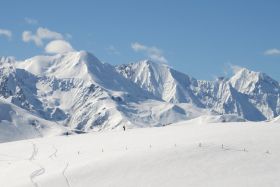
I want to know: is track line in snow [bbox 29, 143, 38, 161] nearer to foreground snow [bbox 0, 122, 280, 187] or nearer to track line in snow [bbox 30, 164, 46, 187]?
foreground snow [bbox 0, 122, 280, 187]

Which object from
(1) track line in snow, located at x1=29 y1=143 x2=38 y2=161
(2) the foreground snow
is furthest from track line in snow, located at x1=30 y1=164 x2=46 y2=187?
(1) track line in snow, located at x1=29 y1=143 x2=38 y2=161

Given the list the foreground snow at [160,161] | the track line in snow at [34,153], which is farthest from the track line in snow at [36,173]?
the track line in snow at [34,153]

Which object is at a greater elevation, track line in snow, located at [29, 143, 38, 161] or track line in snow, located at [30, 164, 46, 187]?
track line in snow, located at [29, 143, 38, 161]

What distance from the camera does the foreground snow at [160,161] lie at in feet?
145

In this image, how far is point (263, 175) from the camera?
45.7 metres

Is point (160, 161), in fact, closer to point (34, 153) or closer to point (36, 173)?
point (36, 173)

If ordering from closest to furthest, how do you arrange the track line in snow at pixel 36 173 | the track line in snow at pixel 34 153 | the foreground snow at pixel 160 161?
the foreground snow at pixel 160 161 < the track line in snow at pixel 36 173 < the track line in snow at pixel 34 153

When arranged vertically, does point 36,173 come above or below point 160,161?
below

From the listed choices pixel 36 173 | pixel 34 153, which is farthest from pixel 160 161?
pixel 34 153

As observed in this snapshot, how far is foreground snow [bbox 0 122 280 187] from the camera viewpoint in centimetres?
4422

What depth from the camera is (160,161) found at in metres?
48.6

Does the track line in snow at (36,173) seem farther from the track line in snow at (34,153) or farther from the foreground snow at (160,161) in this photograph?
the track line in snow at (34,153)

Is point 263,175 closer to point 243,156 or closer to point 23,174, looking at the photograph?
point 243,156

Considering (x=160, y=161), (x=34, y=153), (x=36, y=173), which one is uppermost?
(x=34, y=153)
